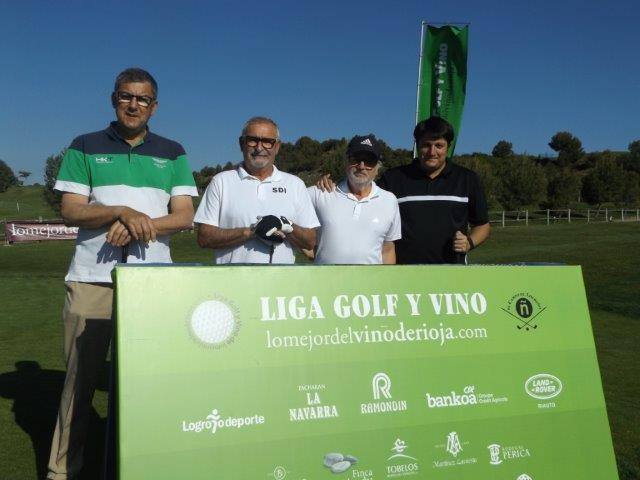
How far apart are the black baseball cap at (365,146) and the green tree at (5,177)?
11396 centimetres

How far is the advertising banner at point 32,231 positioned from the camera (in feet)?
114

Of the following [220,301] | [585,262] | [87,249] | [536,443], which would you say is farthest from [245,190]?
[585,262]

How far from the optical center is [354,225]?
178 inches

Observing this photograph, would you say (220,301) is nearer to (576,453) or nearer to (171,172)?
(171,172)

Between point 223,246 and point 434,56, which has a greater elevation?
point 434,56

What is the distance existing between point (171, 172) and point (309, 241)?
3.14ft

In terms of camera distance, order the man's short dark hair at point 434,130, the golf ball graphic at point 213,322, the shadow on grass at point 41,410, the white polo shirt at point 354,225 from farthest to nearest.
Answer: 1. the man's short dark hair at point 434,130
2. the white polo shirt at point 354,225
3. the shadow on grass at point 41,410
4. the golf ball graphic at point 213,322

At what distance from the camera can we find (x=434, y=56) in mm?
11477

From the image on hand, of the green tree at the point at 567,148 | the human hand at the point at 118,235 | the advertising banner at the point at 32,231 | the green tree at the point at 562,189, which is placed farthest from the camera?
the green tree at the point at 567,148

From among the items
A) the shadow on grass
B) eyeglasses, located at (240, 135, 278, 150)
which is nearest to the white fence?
the shadow on grass

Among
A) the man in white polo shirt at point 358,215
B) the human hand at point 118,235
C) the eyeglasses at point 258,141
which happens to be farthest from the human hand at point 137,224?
the man in white polo shirt at point 358,215

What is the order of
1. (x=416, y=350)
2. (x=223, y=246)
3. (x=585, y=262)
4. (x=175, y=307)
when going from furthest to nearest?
(x=585, y=262) < (x=223, y=246) < (x=416, y=350) < (x=175, y=307)

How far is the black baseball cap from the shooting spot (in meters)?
4.55

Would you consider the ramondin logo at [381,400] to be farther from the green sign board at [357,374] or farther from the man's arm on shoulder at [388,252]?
the man's arm on shoulder at [388,252]
